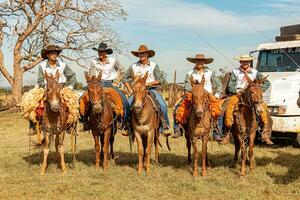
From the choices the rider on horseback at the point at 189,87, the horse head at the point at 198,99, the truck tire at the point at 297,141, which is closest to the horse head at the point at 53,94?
the rider on horseback at the point at 189,87

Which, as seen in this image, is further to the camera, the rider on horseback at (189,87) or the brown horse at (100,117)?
the rider on horseback at (189,87)

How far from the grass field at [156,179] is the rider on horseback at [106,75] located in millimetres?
1140

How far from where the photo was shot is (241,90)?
29.3 ft

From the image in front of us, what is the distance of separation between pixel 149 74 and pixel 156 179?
2362 mm

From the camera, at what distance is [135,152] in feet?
38.6

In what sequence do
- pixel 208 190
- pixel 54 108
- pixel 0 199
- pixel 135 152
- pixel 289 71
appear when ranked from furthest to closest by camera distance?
1. pixel 289 71
2. pixel 135 152
3. pixel 54 108
4. pixel 208 190
5. pixel 0 199

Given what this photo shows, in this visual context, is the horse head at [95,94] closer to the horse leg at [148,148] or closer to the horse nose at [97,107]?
the horse nose at [97,107]

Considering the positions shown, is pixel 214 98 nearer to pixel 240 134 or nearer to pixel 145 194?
pixel 240 134

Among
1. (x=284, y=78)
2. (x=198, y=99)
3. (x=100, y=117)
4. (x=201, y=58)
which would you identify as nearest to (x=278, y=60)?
(x=284, y=78)

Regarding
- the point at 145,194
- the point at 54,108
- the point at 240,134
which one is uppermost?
the point at 54,108

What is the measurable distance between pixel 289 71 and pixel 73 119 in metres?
6.79

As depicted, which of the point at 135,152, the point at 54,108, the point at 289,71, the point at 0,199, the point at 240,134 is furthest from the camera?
the point at 289,71

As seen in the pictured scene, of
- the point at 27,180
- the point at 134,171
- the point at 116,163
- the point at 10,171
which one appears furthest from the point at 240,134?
the point at 10,171

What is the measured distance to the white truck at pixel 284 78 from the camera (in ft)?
36.9
